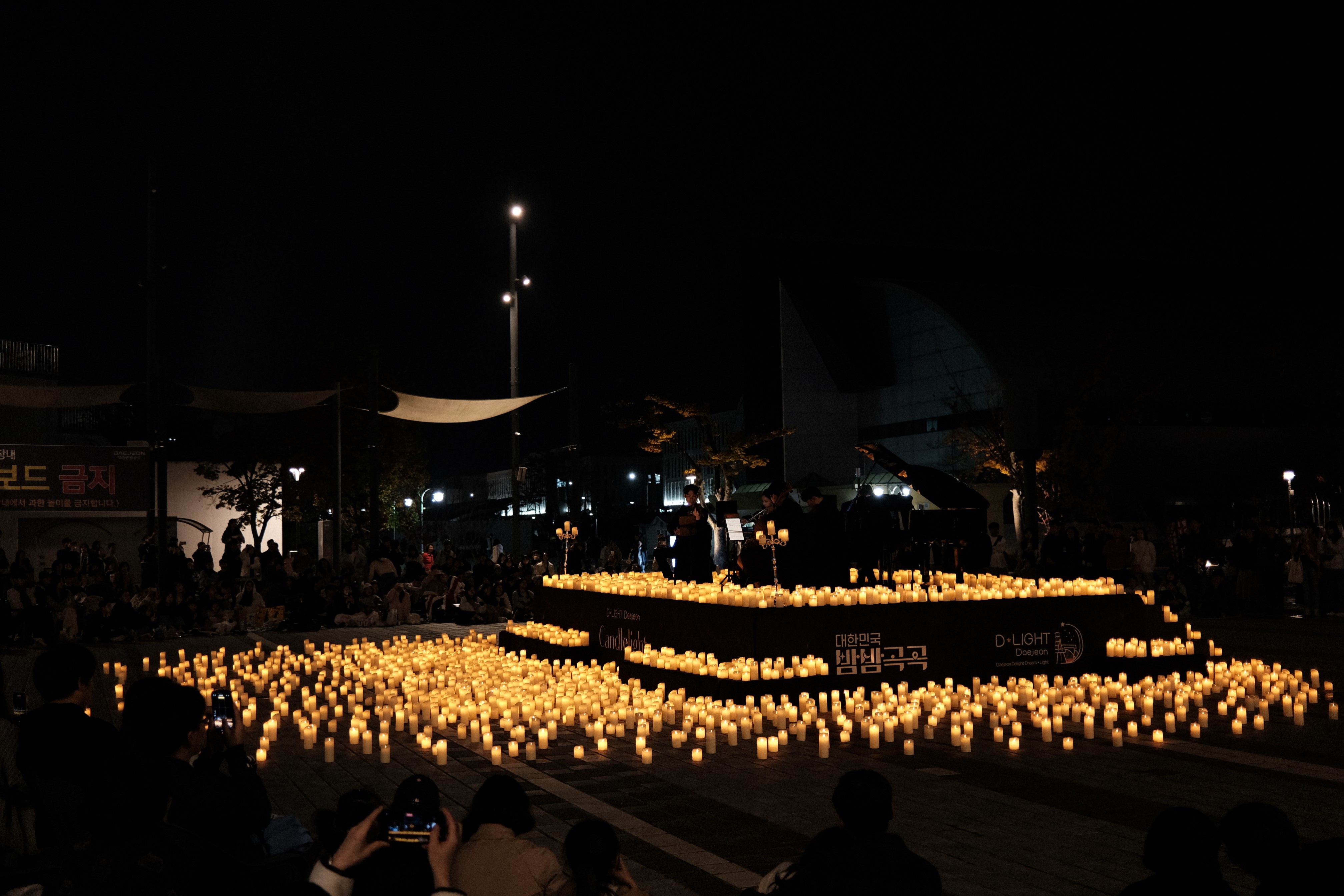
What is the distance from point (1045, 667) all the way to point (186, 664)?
9496 mm

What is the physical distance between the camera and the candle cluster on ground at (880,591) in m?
11.5

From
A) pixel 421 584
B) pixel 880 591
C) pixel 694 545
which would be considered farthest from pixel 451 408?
pixel 880 591

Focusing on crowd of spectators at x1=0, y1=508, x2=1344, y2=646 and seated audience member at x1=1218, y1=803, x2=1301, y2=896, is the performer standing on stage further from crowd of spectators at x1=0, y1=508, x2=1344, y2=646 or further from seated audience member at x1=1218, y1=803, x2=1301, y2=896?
seated audience member at x1=1218, y1=803, x2=1301, y2=896

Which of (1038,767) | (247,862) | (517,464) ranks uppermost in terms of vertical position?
(517,464)

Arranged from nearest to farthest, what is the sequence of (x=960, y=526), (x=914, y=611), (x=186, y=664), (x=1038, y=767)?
(x=1038, y=767) < (x=914, y=611) < (x=186, y=664) < (x=960, y=526)

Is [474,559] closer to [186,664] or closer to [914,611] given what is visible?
[186,664]

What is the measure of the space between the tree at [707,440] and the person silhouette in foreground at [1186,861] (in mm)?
31532

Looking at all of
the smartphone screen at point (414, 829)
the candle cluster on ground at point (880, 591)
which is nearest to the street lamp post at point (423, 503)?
the candle cluster on ground at point (880, 591)

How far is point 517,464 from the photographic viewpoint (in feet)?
88.3

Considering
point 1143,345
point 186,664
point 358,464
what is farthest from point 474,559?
point 186,664

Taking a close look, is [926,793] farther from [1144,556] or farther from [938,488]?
[1144,556]

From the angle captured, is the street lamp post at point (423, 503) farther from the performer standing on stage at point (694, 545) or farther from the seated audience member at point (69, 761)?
the seated audience member at point (69, 761)

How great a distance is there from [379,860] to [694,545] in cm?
1192

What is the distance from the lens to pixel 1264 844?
3.16m
